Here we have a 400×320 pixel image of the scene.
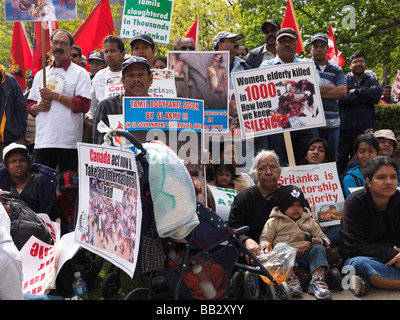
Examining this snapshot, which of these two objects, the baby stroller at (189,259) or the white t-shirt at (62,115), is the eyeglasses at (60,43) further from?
the baby stroller at (189,259)

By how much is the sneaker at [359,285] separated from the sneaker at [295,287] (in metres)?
0.47

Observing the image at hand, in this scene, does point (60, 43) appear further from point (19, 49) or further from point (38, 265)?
point (19, 49)

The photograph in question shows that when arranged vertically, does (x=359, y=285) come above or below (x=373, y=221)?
below

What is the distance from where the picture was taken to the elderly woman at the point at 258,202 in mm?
5055

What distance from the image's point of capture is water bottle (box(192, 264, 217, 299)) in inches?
163

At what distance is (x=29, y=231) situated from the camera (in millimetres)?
4777

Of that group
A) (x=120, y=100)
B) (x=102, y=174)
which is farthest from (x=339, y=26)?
(x=102, y=174)

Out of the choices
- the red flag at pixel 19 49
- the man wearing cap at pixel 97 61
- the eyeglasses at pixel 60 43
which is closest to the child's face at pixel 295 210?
the eyeglasses at pixel 60 43

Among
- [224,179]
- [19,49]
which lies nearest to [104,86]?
[224,179]

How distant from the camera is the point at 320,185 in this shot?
6.11 m

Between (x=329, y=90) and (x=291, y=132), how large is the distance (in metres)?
0.72
